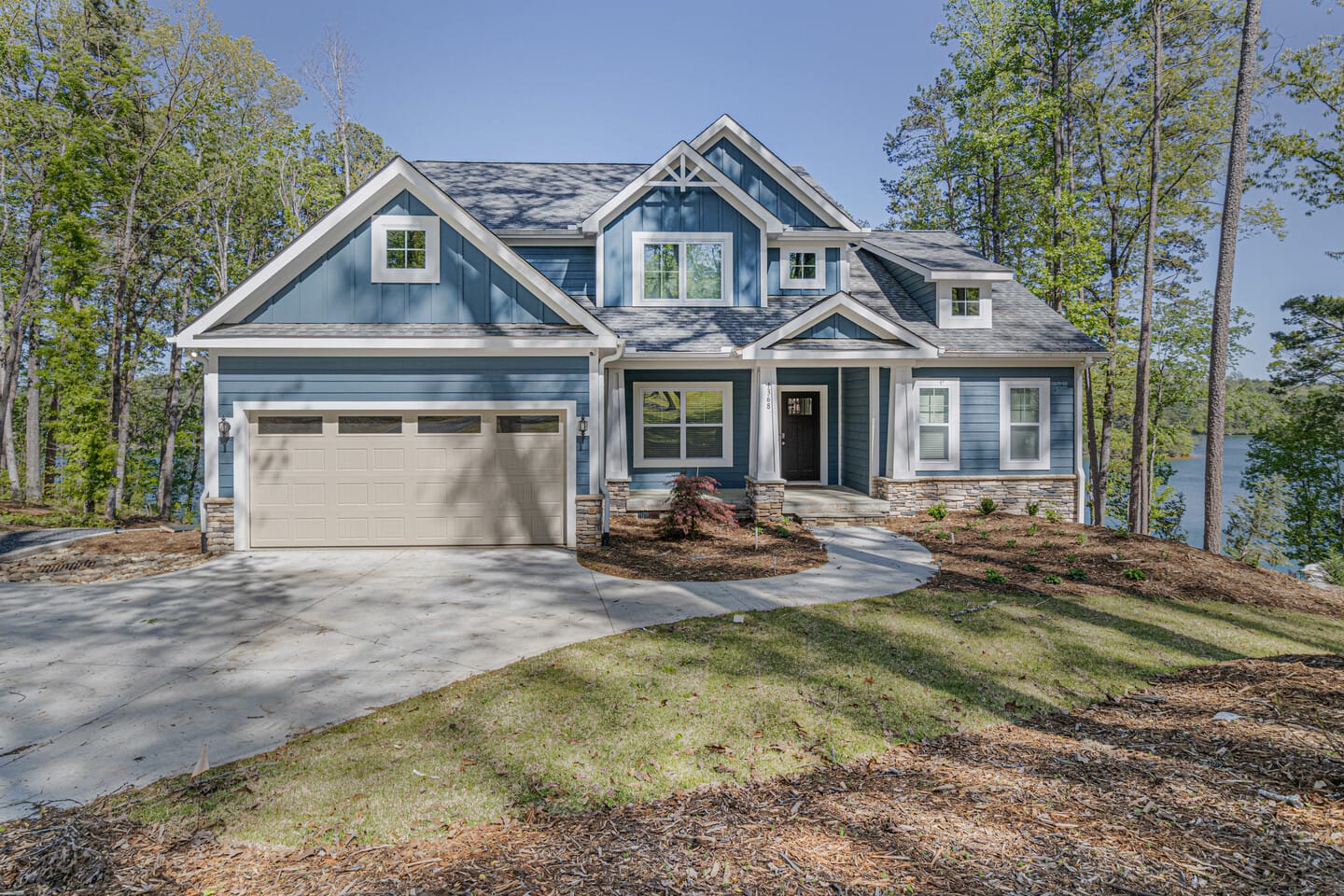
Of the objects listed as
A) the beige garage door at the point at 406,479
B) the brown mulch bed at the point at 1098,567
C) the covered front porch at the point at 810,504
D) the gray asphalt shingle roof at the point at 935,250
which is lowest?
the brown mulch bed at the point at 1098,567

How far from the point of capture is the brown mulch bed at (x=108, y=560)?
333 inches

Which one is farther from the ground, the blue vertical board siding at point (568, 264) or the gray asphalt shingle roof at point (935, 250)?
the gray asphalt shingle roof at point (935, 250)

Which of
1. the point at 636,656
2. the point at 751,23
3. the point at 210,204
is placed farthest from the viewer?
the point at 210,204

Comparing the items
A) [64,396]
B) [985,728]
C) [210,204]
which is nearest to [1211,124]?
[985,728]

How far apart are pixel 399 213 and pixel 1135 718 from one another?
10.8 meters

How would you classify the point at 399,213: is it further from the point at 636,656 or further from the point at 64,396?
the point at 64,396

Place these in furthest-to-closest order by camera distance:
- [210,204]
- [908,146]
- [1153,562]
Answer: [908,146]
[210,204]
[1153,562]

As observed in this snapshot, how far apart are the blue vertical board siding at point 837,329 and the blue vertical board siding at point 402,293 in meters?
4.77

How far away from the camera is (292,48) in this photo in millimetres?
20969

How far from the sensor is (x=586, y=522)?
10.3 meters

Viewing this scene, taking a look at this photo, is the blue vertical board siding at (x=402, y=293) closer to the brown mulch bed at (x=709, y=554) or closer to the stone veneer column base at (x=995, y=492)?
the brown mulch bed at (x=709, y=554)

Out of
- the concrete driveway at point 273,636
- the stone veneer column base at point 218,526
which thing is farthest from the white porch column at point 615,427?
the stone veneer column base at point 218,526

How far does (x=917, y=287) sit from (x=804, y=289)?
2836 millimetres

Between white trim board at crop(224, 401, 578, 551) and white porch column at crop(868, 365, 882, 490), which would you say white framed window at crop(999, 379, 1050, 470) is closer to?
white porch column at crop(868, 365, 882, 490)
